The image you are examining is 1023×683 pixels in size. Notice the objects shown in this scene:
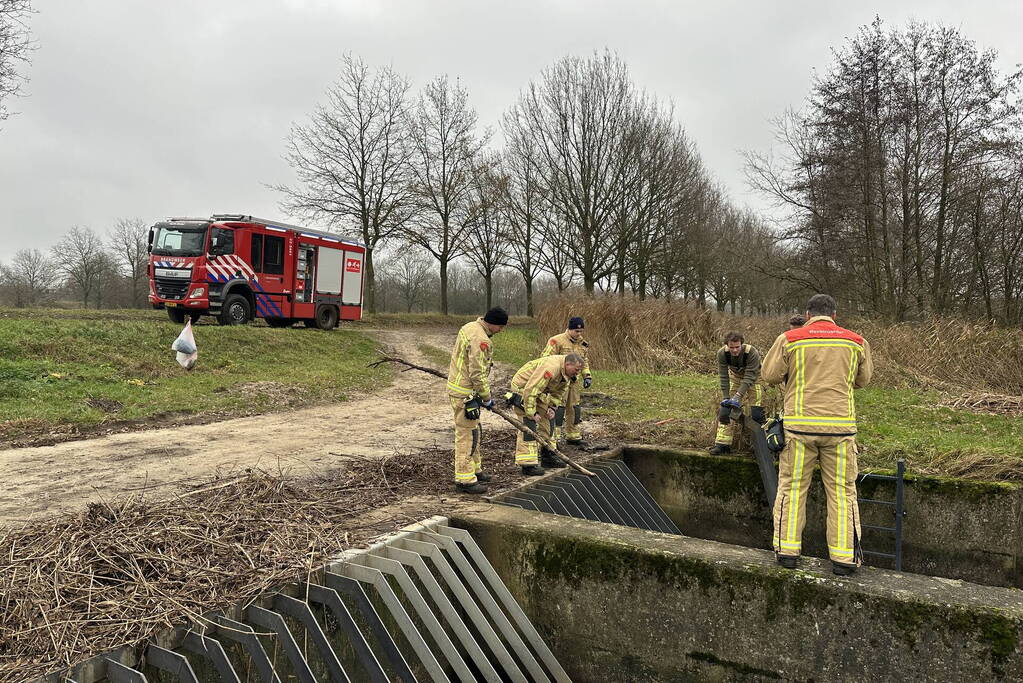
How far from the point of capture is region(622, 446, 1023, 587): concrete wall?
5758 mm

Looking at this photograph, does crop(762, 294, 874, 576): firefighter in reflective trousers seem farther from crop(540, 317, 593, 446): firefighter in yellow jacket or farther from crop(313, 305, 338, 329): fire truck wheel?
crop(313, 305, 338, 329): fire truck wheel

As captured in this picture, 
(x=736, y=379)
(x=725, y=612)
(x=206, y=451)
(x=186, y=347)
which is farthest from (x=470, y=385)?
(x=186, y=347)

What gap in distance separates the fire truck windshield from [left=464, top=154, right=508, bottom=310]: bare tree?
14.6 metres

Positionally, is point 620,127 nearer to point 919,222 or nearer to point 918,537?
point 919,222

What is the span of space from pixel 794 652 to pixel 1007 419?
6.78 m

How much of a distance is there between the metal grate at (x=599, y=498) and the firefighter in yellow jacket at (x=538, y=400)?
0.94 feet

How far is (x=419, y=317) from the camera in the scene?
27.2 m

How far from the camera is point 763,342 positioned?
51.9ft

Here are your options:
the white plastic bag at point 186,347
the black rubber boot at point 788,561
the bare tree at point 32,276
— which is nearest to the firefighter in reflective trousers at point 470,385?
the black rubber boot at point 788,561

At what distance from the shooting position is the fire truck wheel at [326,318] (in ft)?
57.9

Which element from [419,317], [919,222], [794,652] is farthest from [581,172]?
[794,652]

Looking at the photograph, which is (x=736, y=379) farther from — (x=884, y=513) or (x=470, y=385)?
(x=470, y=385)

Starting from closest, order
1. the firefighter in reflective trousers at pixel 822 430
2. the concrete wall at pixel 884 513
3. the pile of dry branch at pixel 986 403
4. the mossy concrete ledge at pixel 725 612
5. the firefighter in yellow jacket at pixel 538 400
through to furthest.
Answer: the mossy concrete ledge at pixel 725 612 → the firefighter in reflective trousers at pixel 822 430 → the concrete wall at pixel 884 513 → the firefighter in yellow jacket at pixel 538 400 → the pile of dry branch at pixel 986 403

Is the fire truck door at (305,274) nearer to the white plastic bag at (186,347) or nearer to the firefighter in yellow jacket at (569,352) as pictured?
the white plastic bag at (186,347)
